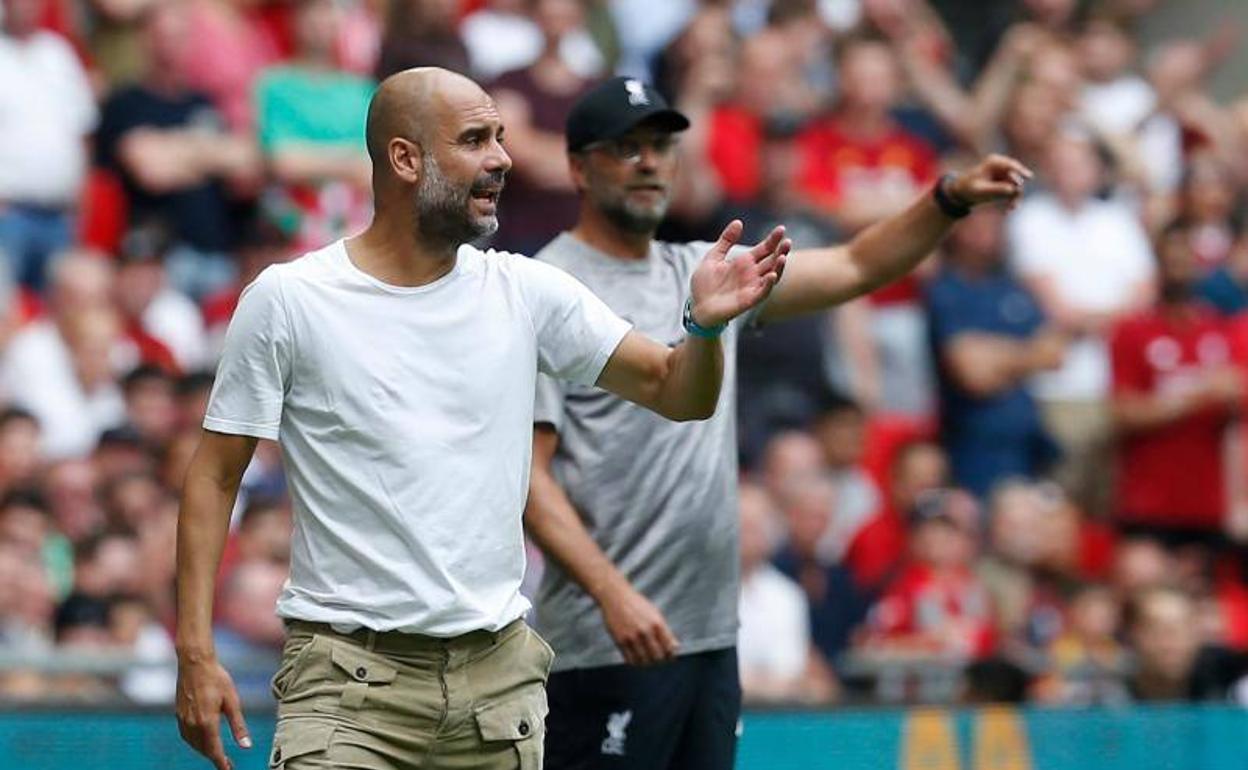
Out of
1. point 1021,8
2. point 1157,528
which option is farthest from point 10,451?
point 1021,8

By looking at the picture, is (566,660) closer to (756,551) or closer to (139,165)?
(756,551)

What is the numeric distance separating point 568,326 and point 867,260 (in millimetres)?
1472

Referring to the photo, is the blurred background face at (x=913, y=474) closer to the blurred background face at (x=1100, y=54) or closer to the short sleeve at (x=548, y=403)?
the blurred background face at (x=1100, y=54)

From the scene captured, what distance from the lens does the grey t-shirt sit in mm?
6855

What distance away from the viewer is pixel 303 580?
568cm

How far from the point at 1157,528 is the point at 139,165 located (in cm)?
550

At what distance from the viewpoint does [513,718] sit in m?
5.77

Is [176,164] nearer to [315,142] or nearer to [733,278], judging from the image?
[315,142]

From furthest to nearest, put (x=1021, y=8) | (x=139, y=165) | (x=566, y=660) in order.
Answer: (x=1021, y=8) < (x=139, y=165) < (x=566, y=660)

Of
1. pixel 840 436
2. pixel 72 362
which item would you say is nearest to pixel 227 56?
pixel 72 362

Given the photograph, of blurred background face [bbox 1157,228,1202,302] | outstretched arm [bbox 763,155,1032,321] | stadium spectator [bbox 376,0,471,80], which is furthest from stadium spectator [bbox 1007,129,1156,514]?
outstretched arm [bbox 763,155,1032,321]

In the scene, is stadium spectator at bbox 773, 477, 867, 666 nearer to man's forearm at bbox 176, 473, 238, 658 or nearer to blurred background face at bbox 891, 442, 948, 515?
blurred background face at bbox 891, 442, 948, 515

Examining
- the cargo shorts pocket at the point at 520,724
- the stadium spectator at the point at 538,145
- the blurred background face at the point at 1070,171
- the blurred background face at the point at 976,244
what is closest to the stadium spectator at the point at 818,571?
the stadium spectator at the point at 538,145

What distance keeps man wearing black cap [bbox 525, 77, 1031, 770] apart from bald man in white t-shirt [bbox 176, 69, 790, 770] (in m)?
1.04
